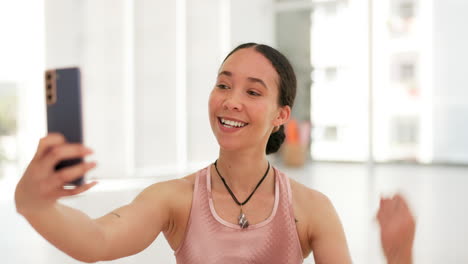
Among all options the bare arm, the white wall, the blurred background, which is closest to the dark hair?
the bare arm

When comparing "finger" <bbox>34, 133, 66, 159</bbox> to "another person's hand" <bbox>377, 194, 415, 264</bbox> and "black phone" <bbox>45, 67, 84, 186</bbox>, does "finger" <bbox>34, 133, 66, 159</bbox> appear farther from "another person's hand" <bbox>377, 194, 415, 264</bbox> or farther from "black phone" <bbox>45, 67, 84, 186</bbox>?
"another person's hand" <bbox>377, 194, 415, 264</bbox>

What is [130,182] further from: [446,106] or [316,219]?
[446,106]

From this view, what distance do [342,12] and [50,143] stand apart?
21.3ft

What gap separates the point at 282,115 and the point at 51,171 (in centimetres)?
66

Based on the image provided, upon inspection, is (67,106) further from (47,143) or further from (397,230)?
(397,230)

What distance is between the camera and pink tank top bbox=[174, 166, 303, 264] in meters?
1.10

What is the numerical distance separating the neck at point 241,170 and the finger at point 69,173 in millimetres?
508

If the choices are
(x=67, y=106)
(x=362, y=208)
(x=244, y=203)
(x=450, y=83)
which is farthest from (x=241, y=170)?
(x=450, y=83)

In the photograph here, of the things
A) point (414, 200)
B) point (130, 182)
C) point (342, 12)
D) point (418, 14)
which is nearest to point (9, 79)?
point (130, 182)

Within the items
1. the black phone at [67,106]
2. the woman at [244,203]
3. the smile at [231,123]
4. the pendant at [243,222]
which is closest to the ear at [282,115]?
the woman at [244,203]

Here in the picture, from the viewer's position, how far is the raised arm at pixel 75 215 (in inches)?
26.6

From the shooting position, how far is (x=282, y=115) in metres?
1.22

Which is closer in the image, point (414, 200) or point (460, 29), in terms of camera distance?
point (414, 200)

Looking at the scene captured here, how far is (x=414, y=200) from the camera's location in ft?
11.5
